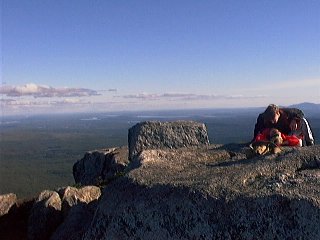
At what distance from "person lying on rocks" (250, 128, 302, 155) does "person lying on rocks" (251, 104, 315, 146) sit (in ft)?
1.32

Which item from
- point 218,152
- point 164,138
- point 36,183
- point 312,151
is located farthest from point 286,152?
point 36,183

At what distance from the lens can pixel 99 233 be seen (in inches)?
378

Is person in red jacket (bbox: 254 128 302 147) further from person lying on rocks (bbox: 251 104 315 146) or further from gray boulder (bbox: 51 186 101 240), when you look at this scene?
gray boulder (bbox: 51 186 101 240)

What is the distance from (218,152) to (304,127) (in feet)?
13.1

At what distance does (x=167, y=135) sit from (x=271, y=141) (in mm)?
4703

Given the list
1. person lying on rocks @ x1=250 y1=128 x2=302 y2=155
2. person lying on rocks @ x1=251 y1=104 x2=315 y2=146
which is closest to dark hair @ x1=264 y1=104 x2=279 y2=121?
person lying on rocks @ x1=251 y1=104 x2=315 y2=146

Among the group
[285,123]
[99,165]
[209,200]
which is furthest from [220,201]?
[99,165]

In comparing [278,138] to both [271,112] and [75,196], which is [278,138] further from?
[75,196]

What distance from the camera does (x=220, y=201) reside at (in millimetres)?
8461

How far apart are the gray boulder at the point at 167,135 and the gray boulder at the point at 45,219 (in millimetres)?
3636

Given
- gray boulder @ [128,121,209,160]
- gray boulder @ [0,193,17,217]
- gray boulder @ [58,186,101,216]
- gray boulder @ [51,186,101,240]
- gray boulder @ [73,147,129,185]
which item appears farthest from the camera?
gray boulder @ [73,147,129,185]

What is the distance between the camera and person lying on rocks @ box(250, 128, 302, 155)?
1210cm

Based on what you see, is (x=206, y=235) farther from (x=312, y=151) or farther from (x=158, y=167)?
(x=312, y=151)

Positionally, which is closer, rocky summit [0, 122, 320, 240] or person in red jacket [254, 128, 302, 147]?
rocky summit [0, 122, 320, 240]
